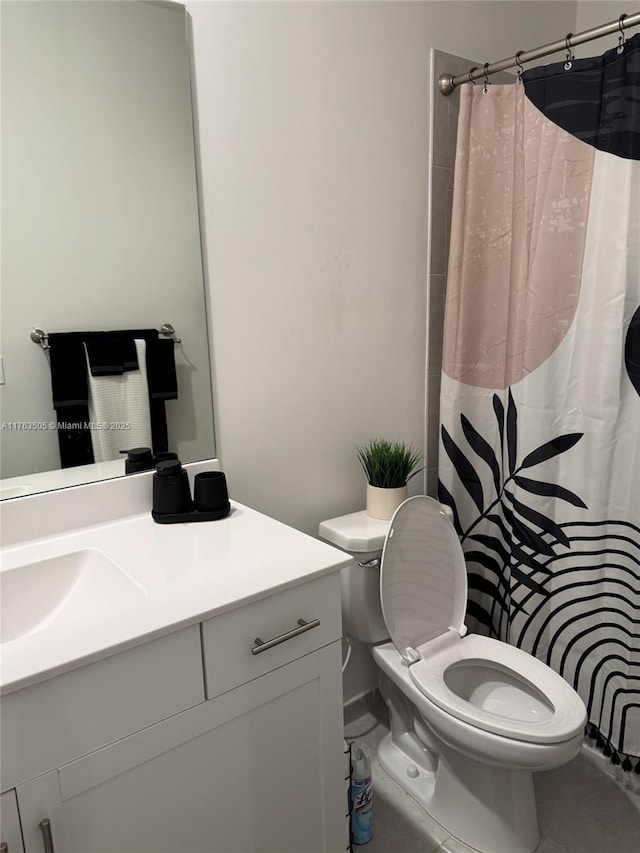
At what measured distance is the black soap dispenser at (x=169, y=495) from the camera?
53.9 inches

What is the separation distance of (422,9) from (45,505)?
172 cm

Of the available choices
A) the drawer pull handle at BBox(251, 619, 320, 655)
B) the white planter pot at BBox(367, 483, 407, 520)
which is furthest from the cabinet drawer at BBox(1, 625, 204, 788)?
the white planter pot at BBox(367, 483, 407, 520)

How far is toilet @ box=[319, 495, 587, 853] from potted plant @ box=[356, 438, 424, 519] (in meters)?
0.05

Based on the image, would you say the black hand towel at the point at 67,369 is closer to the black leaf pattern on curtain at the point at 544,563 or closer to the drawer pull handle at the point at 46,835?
the drawer pull handle at the point at 46,835

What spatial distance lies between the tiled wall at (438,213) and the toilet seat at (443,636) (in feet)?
1.42

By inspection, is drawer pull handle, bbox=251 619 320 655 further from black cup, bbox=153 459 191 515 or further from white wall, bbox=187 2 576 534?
white wall, bbox=187 2 576 534

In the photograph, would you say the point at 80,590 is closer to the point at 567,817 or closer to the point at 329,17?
the point at 567,817

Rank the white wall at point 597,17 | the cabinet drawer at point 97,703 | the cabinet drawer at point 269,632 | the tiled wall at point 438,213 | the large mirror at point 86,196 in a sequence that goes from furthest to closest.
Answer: the white wall at point 597,17 < the tiled wall at point 438,213 < the large mirror at point 86,196 < the cabinet drawer at point 269,632 < the cabinet drawer at point 97,703

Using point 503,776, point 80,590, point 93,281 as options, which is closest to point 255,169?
point 93,281

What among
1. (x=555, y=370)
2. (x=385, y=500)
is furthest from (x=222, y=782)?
(x=555, y=370)

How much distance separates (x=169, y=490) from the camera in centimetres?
137

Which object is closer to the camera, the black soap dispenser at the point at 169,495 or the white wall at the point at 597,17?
the black soap dispenser at the point at 169,495

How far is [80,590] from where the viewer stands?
1.18 m

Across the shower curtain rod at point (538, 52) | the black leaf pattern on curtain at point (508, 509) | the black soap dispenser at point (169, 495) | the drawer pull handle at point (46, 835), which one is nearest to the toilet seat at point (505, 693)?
the black leaf pattern on curtain at point (508, 509)
